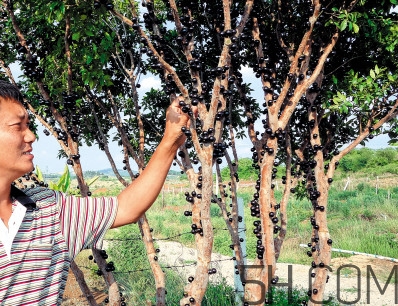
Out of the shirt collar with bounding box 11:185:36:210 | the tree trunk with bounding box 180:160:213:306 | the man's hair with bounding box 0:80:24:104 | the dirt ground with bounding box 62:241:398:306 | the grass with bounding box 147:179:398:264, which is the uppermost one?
the man's hair with bounding box 0:80:24:104

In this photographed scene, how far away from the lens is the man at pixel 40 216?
6.52 feet

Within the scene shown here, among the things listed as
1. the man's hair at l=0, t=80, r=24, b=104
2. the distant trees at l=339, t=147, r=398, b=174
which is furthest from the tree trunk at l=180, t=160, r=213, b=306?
the distant trees at l=339, t=147, r=398, b=174

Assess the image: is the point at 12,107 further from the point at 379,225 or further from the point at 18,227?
the point at 379,225

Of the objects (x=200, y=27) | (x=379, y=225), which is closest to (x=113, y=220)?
(x=200, y=27)

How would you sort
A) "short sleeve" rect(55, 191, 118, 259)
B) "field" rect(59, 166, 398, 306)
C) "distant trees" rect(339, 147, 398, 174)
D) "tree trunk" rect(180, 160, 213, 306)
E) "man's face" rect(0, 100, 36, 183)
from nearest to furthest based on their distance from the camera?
"man's face" rect(0, 100, 36, 183) → "short sleeve" rect(55, 191, 118, 259) → "tree trunk" rect(180, 160, 213, 306) → "field" rect(59, 166, 398, 306) → "distant trees" rect(339, 147, 398, 174)

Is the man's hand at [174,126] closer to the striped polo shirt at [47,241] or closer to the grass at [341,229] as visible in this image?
the striped polo shirt at [47,241]

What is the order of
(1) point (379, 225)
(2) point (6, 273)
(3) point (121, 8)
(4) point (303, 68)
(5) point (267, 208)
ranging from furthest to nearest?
(1) point (379, 225), (3) point (121, 8), (4) point (303, 68), (5) point (267, 208), (2) point (6, 273)

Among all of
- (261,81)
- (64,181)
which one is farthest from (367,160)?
(261,81)

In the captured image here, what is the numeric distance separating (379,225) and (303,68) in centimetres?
1282

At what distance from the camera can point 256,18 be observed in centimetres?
431

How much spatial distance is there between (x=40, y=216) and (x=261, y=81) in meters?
2.80

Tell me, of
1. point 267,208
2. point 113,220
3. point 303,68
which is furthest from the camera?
point 303,68

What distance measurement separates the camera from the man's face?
1968mm

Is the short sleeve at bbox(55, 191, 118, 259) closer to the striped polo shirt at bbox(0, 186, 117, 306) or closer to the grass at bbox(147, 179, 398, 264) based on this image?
the striped polo shirt at bbox(0, 186, 117, 306)
